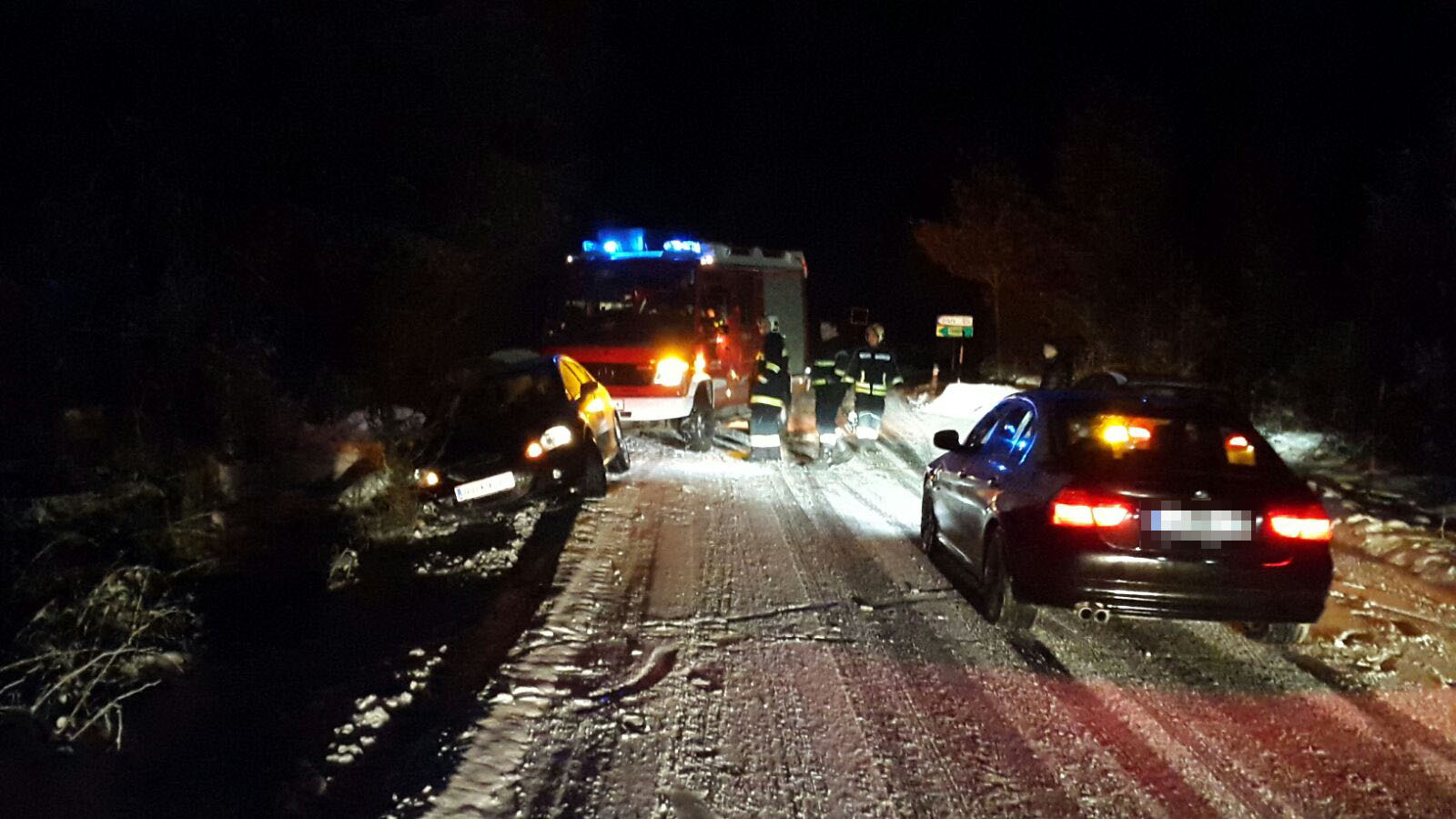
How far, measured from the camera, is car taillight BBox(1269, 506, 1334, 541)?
6.27m

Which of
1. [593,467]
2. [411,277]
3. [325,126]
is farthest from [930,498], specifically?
[325,126]

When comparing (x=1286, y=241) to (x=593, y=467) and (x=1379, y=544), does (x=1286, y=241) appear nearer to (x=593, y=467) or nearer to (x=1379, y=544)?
(x=1379, y=544)

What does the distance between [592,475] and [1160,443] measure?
18.9 ft

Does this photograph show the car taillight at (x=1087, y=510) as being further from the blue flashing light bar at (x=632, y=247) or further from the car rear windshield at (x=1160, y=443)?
the blue flashing light bar at (x=632, y=247)

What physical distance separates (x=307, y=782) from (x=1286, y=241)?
18573 mm

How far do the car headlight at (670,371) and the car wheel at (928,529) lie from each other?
6052 mm

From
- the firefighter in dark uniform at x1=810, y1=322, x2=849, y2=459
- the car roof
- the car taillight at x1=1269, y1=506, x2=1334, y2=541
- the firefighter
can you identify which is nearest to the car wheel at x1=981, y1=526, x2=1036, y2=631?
the car roof

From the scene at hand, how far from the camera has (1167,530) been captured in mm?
6258

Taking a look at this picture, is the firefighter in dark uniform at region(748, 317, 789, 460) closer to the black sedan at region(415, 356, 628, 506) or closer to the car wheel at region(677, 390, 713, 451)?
the car wheel at region(677, 390, 713, 451)

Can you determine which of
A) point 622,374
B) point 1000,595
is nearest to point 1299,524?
point 1000,595

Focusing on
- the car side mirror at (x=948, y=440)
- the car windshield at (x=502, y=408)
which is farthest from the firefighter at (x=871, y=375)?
the car side mirror at (x=948, y=440)

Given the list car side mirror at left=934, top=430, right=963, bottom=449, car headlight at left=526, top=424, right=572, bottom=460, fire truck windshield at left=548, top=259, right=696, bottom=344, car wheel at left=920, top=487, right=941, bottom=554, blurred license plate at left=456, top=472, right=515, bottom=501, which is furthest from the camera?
fire truck windshield at left=548, top=259, right=696, bottom=344

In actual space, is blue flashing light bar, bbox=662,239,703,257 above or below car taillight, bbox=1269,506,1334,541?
above

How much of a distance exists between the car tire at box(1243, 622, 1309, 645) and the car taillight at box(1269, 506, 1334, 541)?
69cm
